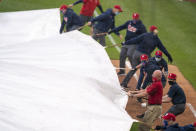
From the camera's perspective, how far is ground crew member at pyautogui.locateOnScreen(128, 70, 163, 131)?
7.48 m

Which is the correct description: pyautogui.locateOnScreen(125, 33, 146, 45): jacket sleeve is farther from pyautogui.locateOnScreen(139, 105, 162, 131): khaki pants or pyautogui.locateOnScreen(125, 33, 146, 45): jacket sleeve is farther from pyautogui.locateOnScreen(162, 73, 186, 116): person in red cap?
pyautogui.locateOnScreen(139, 105, 162, 131): khaki pants

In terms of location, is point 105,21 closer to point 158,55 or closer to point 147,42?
point 147,42

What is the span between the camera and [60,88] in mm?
6348

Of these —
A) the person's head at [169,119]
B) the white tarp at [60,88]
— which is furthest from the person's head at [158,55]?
the person's head at [169,119]

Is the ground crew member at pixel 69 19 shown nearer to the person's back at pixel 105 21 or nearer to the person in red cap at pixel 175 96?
the person's back at pixel 105 21

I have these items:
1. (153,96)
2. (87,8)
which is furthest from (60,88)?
(87,8)

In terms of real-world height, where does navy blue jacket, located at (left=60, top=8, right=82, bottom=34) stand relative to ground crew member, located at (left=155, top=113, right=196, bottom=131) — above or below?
above

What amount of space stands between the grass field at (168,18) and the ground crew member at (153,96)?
145 inches

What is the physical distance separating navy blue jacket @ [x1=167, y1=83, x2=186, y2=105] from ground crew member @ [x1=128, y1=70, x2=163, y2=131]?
10.5 inches

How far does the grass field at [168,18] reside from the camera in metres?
12.4

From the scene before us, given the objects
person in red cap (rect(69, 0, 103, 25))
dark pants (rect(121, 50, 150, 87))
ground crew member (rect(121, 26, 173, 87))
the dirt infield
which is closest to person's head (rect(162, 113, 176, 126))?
the dirt infield

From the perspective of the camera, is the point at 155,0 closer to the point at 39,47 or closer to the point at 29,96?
the point at 39,47

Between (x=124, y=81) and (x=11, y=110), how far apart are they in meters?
4.63

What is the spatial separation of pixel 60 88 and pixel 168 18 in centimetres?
1015
